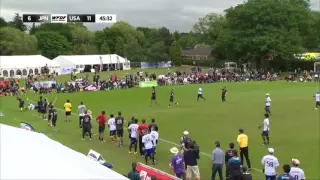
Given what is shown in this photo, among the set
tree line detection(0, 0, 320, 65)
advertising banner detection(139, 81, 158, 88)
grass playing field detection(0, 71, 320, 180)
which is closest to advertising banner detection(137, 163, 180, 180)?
grass playing field detection(0, 71, 320, 180)

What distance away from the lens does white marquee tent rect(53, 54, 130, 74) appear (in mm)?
76125

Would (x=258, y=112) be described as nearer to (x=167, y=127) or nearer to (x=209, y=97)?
(x=167, y=127)

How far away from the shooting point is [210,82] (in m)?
57.8

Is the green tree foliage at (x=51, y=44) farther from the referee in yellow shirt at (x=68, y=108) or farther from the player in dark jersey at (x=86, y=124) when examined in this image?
the player in dark jersey at (x=86, y=124)

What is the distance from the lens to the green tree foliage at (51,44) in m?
102

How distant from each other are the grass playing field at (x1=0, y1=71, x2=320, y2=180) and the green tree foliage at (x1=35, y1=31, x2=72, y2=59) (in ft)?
201

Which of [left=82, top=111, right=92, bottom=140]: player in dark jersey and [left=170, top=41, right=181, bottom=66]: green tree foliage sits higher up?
[left=170, top=41, right=181, bottom=66]: green tree foliage

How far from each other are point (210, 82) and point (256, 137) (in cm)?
3729

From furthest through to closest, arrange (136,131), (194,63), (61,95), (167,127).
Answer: (194,63) → (61,95) → (167,127) → (136,131)

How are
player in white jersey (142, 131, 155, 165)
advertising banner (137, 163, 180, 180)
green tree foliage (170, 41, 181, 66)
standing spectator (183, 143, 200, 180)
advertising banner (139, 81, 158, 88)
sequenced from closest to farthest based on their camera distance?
advertising banner (137, 163, 180, 180)
standing spectator (183, 143, 200, 180)
player in white jersey (142, 131, 155, 165)
advertising banner (139, 81, 158, 88)
green tree foliage (170, 41, 181, 66)

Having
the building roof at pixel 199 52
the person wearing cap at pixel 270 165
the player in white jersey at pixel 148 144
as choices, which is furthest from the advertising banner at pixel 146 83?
the building roof at pixel 199 52

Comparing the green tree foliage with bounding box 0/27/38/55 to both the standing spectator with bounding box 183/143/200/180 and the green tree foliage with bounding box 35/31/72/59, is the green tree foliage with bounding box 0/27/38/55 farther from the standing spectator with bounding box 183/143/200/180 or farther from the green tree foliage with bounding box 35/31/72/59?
the standing spectator with bounding box 183/143/200/180

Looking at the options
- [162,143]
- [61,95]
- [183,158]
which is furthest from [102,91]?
[183,158]

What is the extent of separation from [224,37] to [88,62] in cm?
2665
